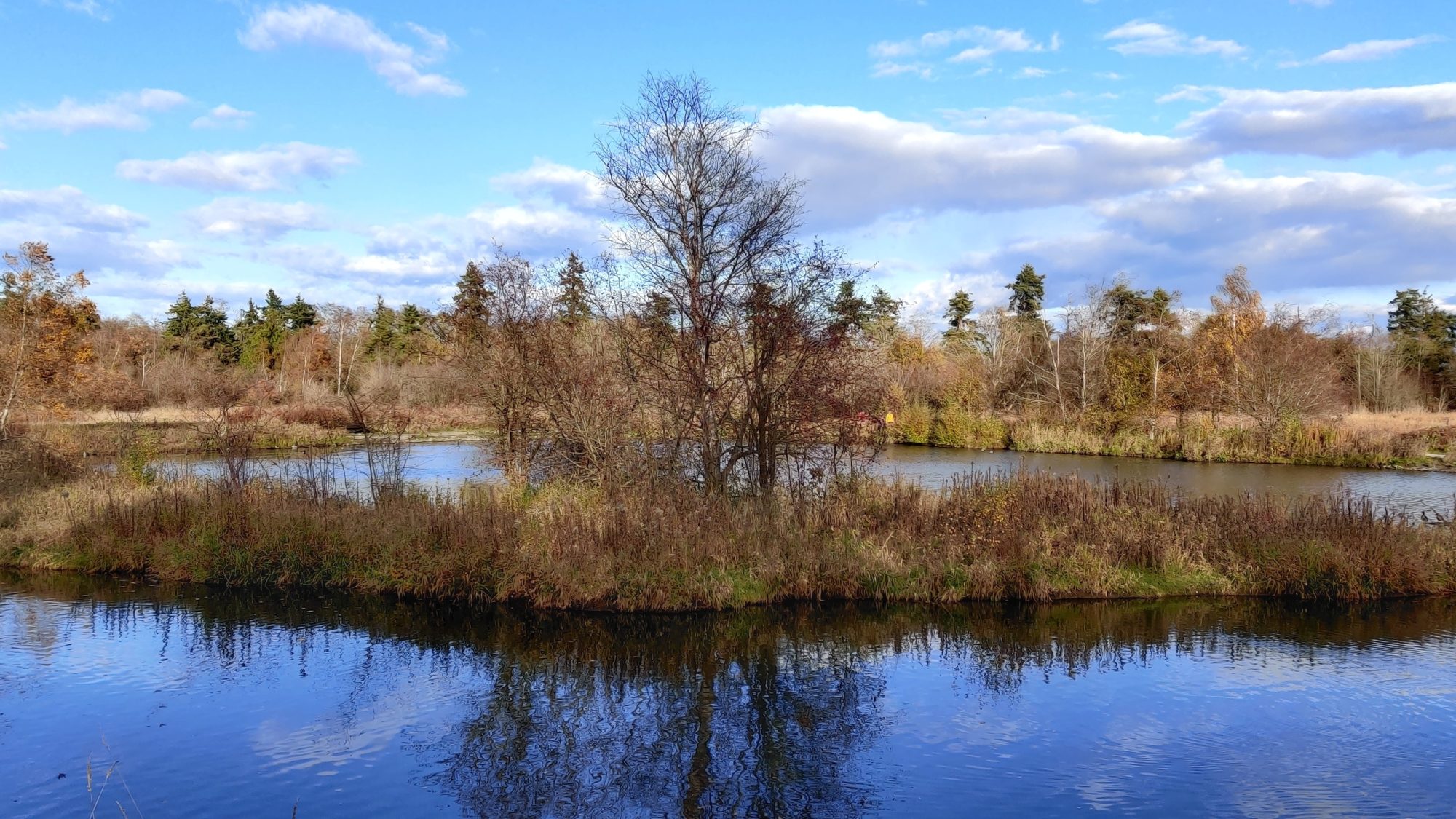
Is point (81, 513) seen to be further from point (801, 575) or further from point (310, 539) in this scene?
point (801, 575)

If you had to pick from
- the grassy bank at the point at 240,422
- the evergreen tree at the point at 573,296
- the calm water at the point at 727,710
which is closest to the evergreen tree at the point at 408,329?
the grassy bank at the point at 240,422

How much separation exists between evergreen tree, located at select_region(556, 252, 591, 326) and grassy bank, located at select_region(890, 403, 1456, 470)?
2457 cm

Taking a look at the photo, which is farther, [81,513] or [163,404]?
[163,404]

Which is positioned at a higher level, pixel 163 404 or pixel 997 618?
pixel 163 404

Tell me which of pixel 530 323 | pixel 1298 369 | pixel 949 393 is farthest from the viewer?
pixel 949 393

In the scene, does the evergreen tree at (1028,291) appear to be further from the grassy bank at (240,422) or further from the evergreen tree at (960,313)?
the grassy bank at (240,422)

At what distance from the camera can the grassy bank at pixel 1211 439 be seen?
32.2 m

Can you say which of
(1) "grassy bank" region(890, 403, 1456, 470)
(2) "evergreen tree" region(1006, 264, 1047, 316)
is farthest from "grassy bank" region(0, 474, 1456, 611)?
(2) "evergreen tree" region(1006, 264, 1047, 316)

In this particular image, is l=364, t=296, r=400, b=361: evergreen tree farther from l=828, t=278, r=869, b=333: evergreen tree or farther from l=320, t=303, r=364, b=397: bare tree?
l=828, t=278, r=869, b=333: evergreen tree

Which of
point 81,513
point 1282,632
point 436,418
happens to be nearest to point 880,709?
point 1282,632

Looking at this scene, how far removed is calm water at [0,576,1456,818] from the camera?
25.4 ft

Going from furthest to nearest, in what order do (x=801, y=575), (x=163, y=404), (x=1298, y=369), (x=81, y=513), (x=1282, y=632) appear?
(x=163, y=404) → (x=1298, y=369) → (x=81, y=513) → (x=801, y=575) → (x=1282, y=632)

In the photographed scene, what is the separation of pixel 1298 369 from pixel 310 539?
35.0 metres

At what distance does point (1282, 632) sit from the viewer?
12688mm
